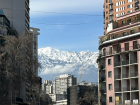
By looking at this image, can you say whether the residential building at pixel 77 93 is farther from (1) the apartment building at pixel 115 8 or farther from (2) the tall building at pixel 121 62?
(2) the tall building at pixel 121 62

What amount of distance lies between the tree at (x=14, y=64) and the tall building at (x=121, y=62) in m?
16.7

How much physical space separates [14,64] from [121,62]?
2426cm

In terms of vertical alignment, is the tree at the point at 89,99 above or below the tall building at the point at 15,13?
below

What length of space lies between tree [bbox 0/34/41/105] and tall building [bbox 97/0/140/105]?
16693 millimetres

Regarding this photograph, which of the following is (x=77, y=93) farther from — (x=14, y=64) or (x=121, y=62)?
(x=14, y=64)

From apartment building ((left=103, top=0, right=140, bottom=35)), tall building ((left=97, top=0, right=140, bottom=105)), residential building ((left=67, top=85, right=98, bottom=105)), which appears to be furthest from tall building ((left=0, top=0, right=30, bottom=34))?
residential building ((left=67, top=85, right=98, bottom=105))

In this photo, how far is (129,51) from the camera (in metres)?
81.1

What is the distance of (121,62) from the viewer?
8269cm

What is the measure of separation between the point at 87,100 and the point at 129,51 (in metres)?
91.5

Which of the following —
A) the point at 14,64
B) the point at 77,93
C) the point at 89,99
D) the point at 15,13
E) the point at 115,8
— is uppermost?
the point at 115,8

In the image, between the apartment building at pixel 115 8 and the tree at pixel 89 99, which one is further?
the tree at pixel 89 99

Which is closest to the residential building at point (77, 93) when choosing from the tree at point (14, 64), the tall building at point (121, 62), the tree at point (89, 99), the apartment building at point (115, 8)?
the tree at point (89, 99)

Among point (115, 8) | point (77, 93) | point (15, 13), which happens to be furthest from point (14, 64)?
point (77, 93)

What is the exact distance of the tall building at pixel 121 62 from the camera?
Result: 79312mm
